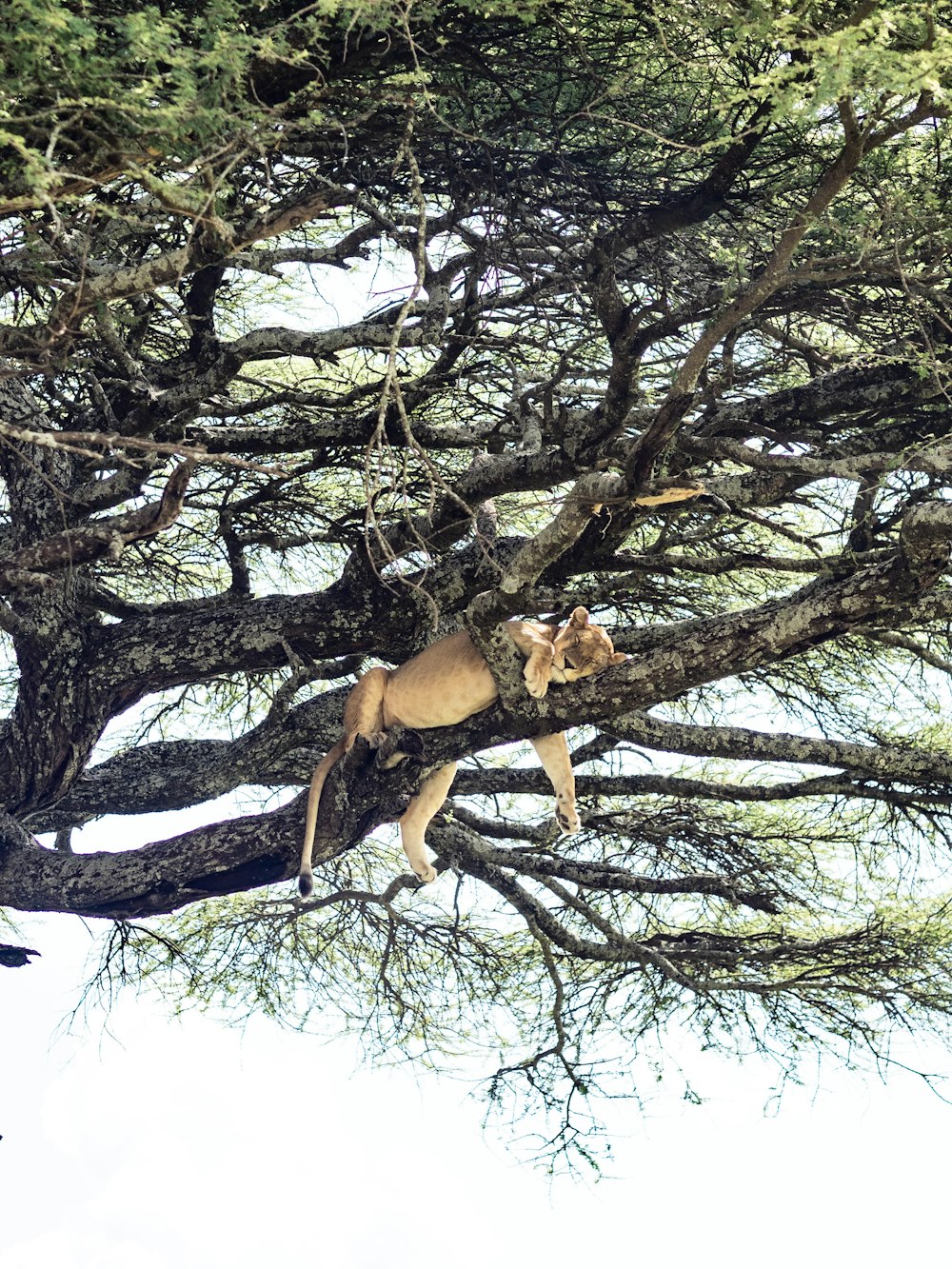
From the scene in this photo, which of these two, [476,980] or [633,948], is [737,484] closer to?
[633,948]

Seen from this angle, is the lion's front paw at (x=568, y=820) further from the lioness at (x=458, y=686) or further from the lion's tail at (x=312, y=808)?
the lion's tail at (x=312, y=808)

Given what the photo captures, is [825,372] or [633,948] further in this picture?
[633,948]

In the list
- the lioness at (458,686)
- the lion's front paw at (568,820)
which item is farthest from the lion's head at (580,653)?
the lion's front paw at (568,820)

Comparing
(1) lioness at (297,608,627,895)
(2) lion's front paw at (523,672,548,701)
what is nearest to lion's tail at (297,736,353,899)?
(1) lioness at (297,608,627,895)

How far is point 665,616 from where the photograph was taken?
23.9 feet

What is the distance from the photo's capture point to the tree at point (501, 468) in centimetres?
422

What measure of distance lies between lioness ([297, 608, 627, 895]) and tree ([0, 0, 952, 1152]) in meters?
0.10

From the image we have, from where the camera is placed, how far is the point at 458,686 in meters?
5.40

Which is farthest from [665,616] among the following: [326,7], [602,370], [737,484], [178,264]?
[326,7]

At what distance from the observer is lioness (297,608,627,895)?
538cm

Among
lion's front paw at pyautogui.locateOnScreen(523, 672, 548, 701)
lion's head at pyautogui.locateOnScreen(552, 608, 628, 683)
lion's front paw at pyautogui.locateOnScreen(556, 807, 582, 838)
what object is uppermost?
lion's head at pyautogui.locateOnScreen(552, 608, 628, 683)

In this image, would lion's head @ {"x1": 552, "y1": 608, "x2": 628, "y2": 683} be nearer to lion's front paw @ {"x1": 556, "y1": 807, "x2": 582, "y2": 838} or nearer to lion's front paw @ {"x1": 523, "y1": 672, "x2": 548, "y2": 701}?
lion's front paw @ {"x1": 523, "y1": 672, "x2": 548, "y2": 701}

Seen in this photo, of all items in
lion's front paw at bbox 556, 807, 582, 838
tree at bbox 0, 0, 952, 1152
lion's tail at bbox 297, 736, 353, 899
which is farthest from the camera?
lion's front paw at bbox 556, 807, 582, 838

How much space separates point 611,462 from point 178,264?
6.66 ft
